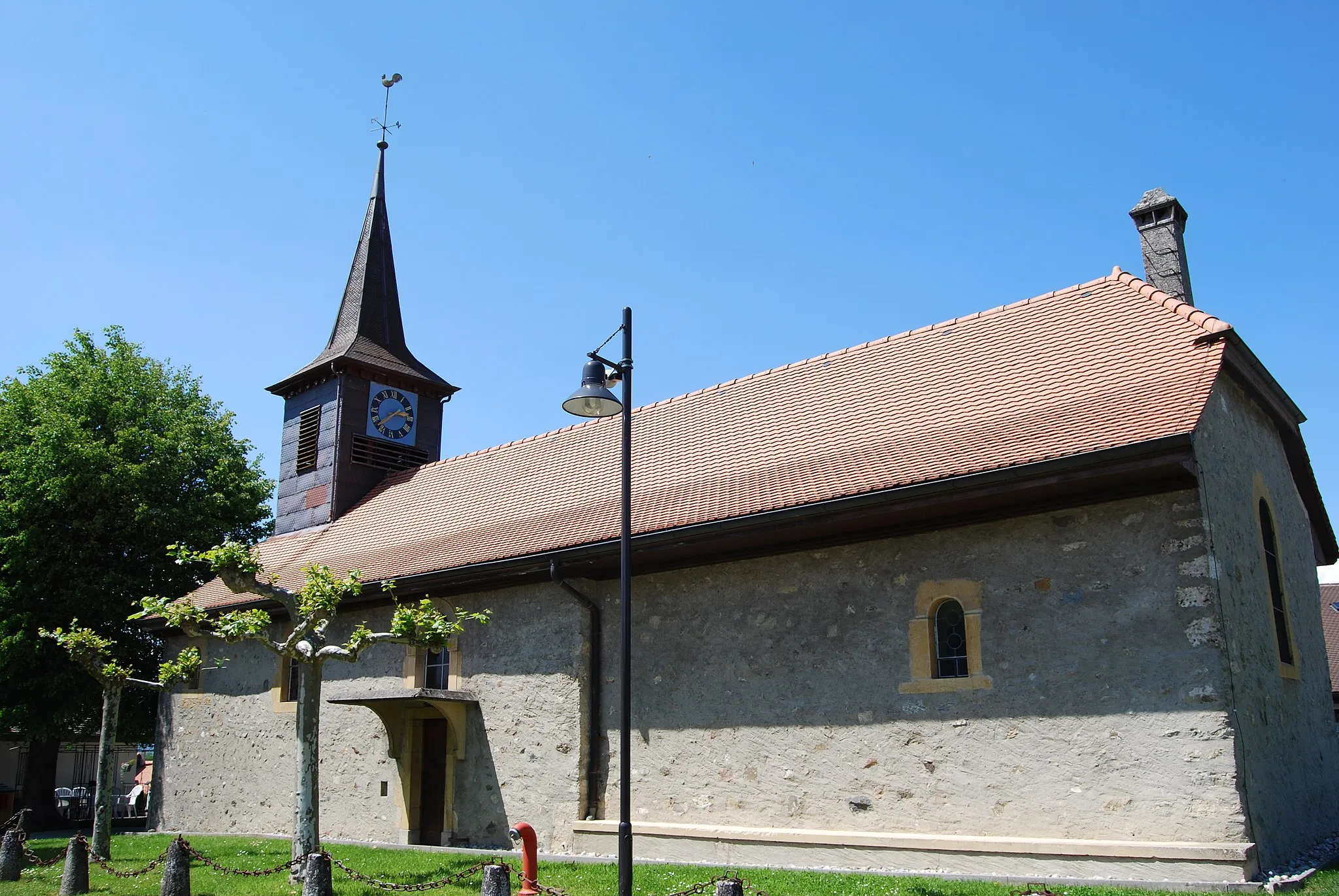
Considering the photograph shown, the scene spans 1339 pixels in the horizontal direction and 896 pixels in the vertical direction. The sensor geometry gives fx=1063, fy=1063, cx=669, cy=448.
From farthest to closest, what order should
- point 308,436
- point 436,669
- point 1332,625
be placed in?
point 1332,625 → point 308,436 → point 436,669

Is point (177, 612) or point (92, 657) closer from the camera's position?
point (177, 612)

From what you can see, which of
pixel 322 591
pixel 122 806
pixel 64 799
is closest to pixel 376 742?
pixel 322 591

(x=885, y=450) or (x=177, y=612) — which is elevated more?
(x=885, y=450)

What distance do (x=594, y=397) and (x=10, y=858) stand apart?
841 centimetres

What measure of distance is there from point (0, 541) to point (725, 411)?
1571cm

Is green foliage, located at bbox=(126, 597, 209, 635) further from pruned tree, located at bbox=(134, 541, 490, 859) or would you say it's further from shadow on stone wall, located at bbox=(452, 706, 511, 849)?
shadow on stone wall, located at bbox=(452, 706, 511, 849)

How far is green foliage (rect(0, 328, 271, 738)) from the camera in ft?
70.4

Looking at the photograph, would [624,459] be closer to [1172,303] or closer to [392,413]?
[1172,303]

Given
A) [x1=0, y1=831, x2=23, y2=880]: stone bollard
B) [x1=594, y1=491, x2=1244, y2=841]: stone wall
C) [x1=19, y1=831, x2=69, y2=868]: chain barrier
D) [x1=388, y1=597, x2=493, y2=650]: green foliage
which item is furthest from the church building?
[x1=0, y1=831, x2=23, y2=880]: stone bollard

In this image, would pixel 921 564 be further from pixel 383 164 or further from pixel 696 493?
pixel 383 164

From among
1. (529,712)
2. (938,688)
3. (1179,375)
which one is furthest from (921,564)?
(529,712)

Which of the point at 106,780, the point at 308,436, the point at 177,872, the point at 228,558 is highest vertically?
the point at 308,436

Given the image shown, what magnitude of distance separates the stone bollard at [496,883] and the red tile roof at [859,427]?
15.2ft

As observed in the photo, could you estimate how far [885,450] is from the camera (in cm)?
1138
